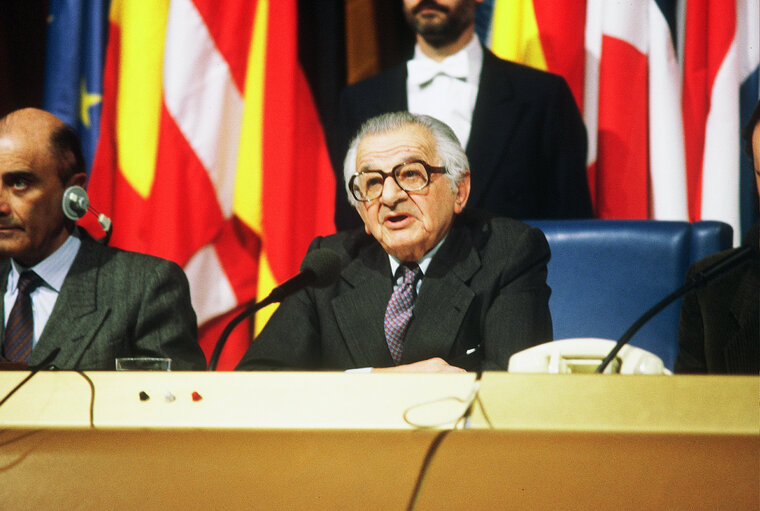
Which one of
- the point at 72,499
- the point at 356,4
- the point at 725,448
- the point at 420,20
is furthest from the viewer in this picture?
the point at 356,4

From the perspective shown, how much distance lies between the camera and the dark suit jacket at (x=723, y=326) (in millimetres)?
1544

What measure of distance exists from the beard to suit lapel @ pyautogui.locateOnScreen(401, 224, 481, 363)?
934mm

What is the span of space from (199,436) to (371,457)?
16cm

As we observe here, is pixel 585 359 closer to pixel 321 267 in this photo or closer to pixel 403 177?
pixel 321 267

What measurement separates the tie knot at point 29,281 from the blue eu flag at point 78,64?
1.01m

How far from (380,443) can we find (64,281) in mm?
1267

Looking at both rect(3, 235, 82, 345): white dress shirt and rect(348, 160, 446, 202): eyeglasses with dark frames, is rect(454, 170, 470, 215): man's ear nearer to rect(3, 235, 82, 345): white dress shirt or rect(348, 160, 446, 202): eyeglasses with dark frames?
rect(348, 160, 446, 202): eyeglasses with dark frames

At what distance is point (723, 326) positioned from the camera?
159 centimetres

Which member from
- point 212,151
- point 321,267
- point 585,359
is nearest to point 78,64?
point 212,151

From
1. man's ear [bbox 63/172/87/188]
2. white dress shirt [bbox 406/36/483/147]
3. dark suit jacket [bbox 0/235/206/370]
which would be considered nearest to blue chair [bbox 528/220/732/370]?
white dress shirt [bbox 406/36/483/147]

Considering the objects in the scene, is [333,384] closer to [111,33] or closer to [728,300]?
[728,300]

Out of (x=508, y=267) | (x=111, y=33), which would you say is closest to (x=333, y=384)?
(x=508, y=267)

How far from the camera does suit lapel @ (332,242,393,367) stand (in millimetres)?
1703

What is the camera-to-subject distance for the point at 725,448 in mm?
687
